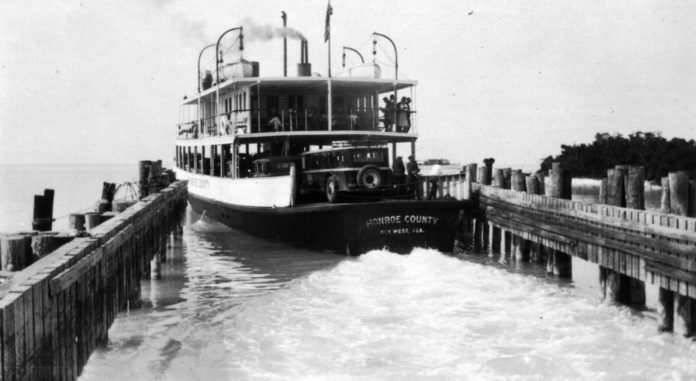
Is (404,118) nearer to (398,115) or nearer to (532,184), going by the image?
(398,115)

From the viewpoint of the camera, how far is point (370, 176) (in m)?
19.5

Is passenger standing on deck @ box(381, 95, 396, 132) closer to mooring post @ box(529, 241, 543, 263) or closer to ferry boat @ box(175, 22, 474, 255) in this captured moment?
ferry boat @ box(175, 22, 474, 255)

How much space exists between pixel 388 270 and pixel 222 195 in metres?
10.2

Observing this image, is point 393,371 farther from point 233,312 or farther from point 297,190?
point 297,190

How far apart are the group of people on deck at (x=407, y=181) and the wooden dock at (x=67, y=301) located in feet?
30.5

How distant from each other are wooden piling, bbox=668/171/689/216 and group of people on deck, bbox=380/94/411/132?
43.8ft

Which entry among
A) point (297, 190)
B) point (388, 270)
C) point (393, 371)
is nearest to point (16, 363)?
point (393, 371)

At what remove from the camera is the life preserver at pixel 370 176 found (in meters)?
19.3

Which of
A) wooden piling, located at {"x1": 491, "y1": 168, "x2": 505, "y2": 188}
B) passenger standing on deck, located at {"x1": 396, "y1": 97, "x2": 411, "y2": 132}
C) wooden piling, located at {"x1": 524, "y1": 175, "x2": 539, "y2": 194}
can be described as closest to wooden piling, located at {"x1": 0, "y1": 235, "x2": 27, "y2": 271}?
wooden piling, located at {"x1": 524, "y1": 175, "x2": 539, "y2": 194}

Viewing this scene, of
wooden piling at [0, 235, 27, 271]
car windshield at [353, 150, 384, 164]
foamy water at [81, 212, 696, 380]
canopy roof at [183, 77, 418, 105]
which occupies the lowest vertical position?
foamy water at [81, 212, 696, 380]

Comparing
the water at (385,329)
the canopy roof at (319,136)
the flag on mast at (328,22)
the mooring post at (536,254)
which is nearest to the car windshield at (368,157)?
the canopy roof at (319,136)

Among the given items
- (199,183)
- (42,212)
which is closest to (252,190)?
(199,183)

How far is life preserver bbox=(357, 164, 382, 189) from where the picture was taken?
19328mm

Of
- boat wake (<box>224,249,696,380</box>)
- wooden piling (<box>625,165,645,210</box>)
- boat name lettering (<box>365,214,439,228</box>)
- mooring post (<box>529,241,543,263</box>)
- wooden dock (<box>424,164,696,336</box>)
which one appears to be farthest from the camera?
mooring post (<box>529,241,543,263</box>)
